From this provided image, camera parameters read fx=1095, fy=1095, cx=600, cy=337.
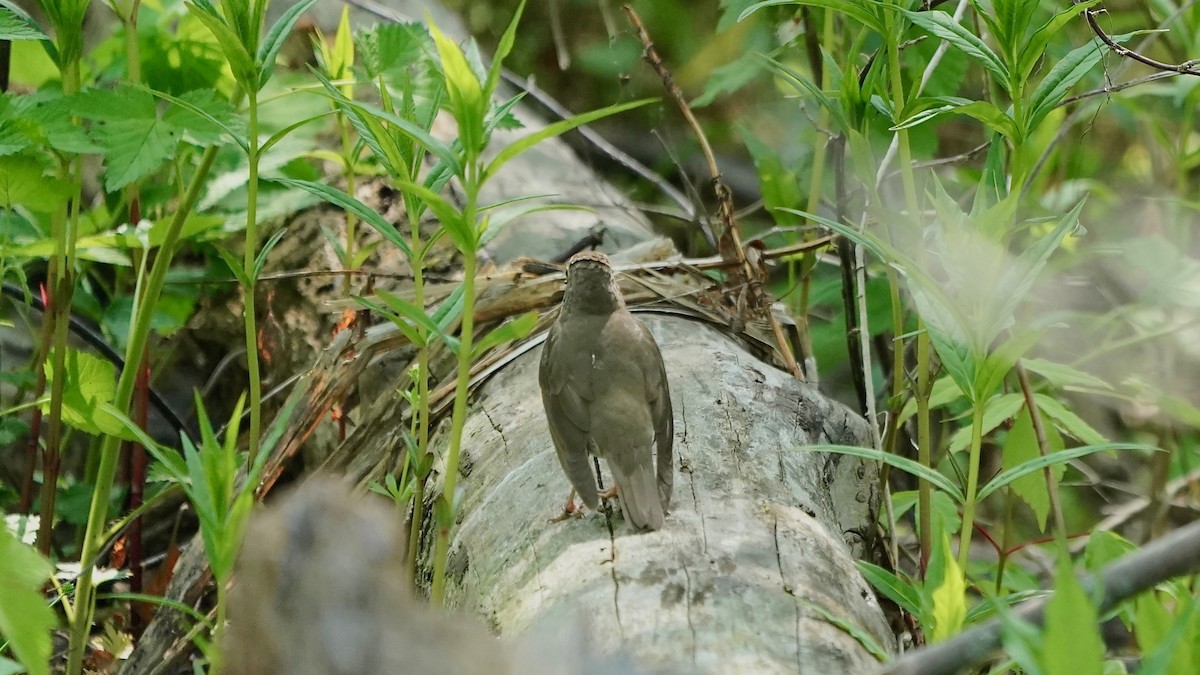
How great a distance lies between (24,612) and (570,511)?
1.06 metres

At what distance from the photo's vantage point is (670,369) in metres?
2.96

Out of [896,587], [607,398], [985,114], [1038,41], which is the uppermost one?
[1038,41]

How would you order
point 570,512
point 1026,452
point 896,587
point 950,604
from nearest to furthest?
point 950,604 → point 896,587 → point 570,512 → point 1026,452

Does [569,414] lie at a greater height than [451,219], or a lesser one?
lesser

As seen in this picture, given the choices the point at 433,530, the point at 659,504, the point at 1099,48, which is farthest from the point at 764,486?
the point at 1099,48

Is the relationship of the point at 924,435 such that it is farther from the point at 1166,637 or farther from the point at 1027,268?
the point at 1166,637

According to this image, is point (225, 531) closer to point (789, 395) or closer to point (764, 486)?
point (764, 486)

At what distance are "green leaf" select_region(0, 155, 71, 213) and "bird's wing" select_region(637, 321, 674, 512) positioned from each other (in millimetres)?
1510

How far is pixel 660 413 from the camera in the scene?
250 centimetres

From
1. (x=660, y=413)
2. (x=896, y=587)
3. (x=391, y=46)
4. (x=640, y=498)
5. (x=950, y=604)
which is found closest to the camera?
(x=950, y=604)

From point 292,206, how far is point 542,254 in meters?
0.84

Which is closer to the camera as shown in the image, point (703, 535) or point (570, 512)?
point (703, 535)

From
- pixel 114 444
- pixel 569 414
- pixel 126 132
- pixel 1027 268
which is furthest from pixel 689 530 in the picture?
pixel 126 132

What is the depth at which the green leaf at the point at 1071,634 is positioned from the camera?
49.3 inches
